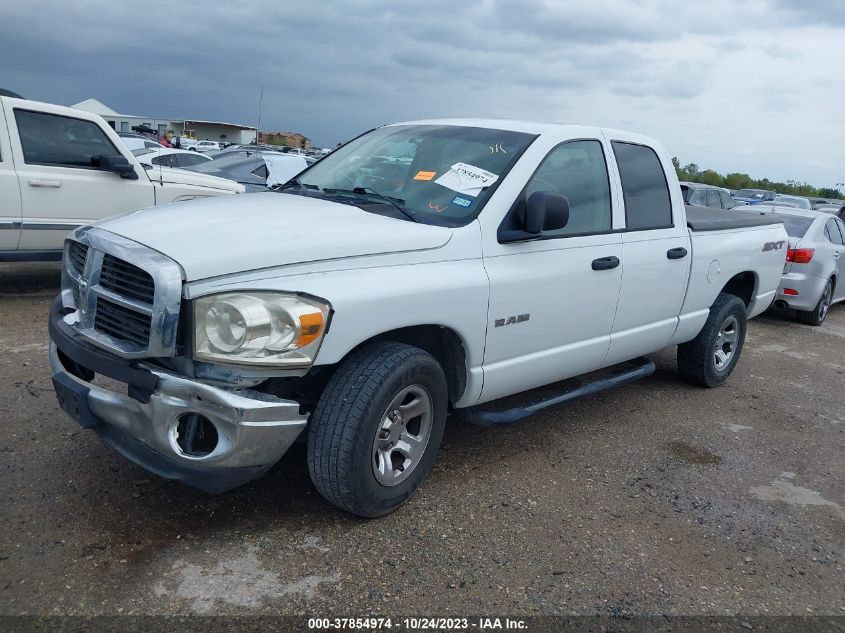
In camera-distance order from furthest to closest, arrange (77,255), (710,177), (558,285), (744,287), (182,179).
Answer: (710,177) < (182,179) < (744,287) < (558,285) < (77,255)

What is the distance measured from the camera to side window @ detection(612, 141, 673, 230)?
185 inches

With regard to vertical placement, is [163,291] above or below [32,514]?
above

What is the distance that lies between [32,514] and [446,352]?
199 cm

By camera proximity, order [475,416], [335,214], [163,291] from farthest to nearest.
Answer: [475,416], [335,214], [163,291]

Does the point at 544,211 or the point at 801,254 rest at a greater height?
the point at 544,211

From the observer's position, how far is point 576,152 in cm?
438

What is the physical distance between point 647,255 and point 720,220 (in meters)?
1.34

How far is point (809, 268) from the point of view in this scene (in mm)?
9539

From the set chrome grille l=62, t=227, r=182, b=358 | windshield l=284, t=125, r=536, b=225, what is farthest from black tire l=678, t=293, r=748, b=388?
chrome grille l=62, t=227, r=182, b=358

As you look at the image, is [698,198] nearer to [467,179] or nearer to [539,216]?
[467,179]

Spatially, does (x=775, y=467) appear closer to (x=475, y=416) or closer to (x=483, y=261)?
(x=475, y=416)

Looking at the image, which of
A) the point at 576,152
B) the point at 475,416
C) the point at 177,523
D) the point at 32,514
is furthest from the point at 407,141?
the point at 32,514

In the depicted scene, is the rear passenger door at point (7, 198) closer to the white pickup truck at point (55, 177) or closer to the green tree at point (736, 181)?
the white pickup truck at point (55, 177)

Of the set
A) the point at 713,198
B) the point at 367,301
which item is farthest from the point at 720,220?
the point at 713,198
